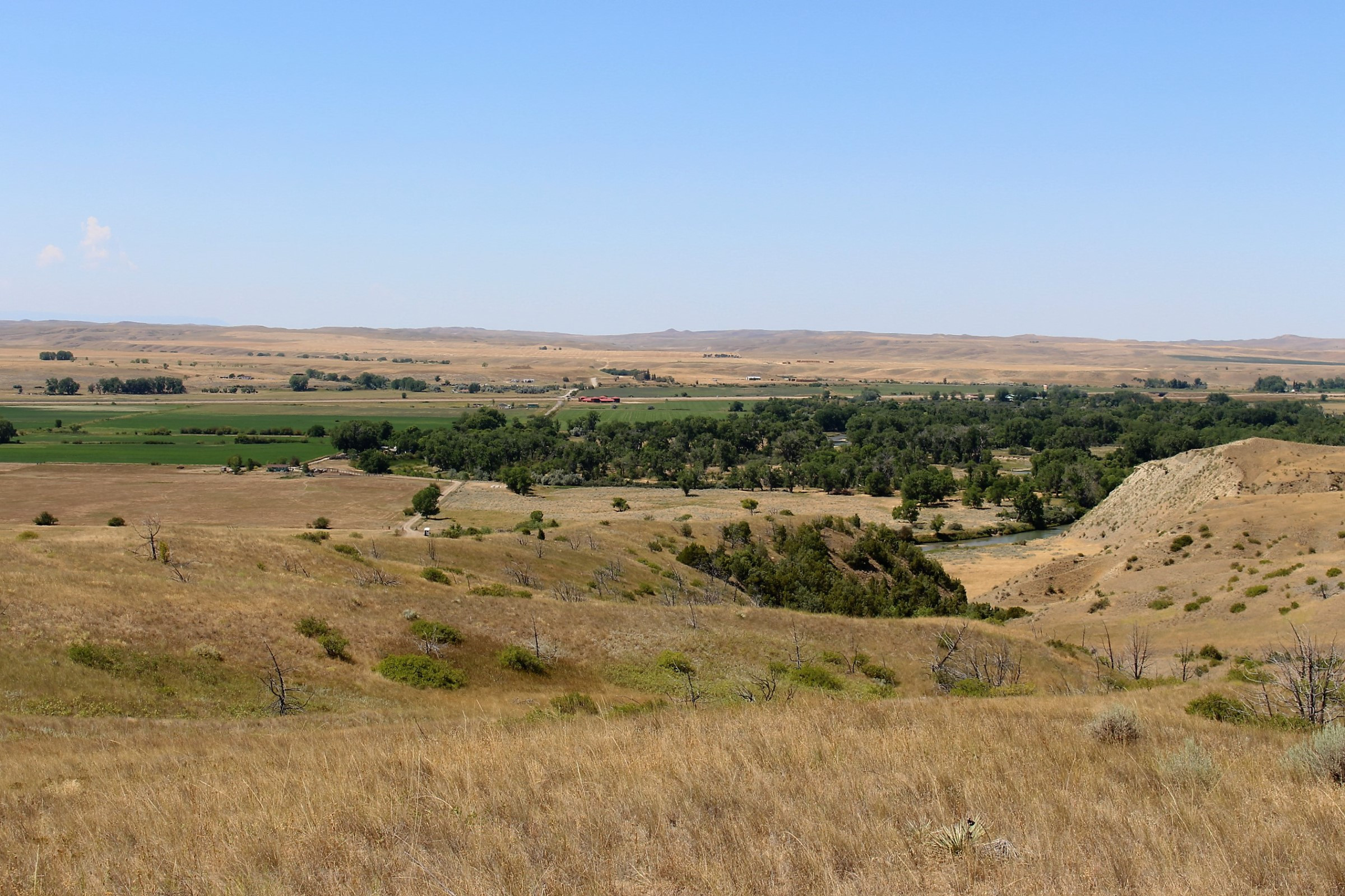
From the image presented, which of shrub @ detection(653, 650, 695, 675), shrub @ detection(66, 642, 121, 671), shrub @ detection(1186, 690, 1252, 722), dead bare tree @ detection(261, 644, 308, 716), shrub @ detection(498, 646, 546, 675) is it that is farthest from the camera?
shrub @ detection(653, 650, 695, 675)

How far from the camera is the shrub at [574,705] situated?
16625 millimetres

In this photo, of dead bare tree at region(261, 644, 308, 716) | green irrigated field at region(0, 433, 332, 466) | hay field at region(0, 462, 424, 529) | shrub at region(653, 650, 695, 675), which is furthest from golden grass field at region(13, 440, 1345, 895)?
green irrigated field at region(0, 433, 332, 466)

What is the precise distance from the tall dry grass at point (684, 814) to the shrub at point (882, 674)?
16607 millimetres

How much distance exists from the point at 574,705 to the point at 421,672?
303 inches

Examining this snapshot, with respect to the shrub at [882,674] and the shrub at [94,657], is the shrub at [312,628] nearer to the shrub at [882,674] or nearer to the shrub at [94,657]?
the shrub at [94,657]

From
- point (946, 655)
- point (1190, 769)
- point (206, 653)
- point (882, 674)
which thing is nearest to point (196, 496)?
point (206, 653)

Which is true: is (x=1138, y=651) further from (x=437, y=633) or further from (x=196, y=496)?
(x=196, y=496)

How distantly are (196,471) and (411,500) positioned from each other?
3531 cm

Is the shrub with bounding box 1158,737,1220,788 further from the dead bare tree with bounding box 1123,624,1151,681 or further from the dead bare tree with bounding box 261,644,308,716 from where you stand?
the dead bare tree with bounding box 1123,624,1151,681

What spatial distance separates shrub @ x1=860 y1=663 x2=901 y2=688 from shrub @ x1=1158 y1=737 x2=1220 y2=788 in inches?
741

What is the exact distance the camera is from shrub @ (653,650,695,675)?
87.4 ft

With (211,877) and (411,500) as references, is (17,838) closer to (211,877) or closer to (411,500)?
(211,877)

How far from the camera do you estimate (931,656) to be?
32.9 metres

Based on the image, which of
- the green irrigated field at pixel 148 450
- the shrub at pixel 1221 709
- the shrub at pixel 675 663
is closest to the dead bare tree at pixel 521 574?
the shrub at pixel 675 663
